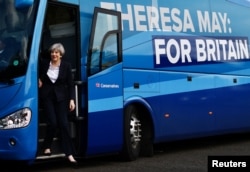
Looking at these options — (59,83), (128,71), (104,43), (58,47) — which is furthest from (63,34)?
(128,71)

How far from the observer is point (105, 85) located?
9.55 m

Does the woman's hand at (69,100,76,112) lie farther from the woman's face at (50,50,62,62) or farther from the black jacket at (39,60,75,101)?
the woman's face at (50,50,62,62)

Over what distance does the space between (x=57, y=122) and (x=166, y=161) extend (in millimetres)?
2566

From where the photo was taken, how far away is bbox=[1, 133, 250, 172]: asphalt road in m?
9.50

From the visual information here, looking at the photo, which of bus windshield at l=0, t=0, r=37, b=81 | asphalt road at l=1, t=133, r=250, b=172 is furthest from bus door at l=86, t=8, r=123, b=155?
bus windshield at l=0, t=0, r=37, b=81

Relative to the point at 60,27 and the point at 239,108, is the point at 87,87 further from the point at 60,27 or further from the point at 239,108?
the point at 239,108

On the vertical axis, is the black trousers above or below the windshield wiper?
below

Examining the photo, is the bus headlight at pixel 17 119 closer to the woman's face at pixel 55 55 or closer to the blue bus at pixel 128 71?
the blue bus at pixel 128 71

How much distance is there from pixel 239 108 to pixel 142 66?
3749mm

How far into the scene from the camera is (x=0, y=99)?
27.5ft

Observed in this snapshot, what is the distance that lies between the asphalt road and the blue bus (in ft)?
1.01

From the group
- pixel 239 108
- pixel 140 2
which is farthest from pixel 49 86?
pixel 239 108

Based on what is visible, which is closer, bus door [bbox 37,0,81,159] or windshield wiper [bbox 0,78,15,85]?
windshield wiper [bbox 0,78,15,85]

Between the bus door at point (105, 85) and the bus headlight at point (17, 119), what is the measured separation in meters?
1.21
